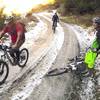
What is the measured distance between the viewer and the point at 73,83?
33.3ft

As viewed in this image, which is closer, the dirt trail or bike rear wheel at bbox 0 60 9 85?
the dirt trail

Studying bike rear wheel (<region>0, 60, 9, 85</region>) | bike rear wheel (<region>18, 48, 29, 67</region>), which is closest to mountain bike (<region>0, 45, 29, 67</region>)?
Answer: bike rear wheel (<region>18, 48, 29, 67</region>)

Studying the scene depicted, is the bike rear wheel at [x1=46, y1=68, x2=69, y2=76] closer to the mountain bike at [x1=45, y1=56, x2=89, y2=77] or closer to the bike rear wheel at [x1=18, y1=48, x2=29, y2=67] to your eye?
the mountain bike at [x1=45, y1=56, x2=89, y2=77]

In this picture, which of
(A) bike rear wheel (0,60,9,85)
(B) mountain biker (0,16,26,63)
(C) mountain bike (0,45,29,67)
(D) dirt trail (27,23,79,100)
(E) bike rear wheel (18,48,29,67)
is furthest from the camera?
(E) bike rear wheel (18,48,29,67)

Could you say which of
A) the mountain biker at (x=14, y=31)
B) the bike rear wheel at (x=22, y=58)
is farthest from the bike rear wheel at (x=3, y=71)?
the bike rear wheel at (x=22, y=58)

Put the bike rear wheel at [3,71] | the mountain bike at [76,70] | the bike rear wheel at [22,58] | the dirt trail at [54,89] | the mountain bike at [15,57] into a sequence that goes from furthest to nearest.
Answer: the bike rear wheel at [22,58] < the mountain bike at [15,57] < the mountain bike at [76,70] < the bike rear wheel at [3,71] < the dirt trail at [54,89]

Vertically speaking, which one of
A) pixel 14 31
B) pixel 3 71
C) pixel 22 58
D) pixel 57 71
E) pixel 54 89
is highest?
pixel 14 31

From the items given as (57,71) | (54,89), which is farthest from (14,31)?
(54,89)

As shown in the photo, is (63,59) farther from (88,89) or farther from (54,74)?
(88,89)

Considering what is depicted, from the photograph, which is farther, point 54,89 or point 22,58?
point 22,58

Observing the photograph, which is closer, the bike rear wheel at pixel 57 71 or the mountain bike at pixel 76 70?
the mountain bike at pixel 76 70

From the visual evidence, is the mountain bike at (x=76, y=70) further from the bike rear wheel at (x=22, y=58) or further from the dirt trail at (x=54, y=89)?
the bike rear wheel at (x=22, y=58)

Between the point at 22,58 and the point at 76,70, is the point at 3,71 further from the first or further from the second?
the point at 76,70

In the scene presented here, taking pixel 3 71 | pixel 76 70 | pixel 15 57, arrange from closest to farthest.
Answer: pixel 3 71 < pixel 76 70 < pixel 15 57
